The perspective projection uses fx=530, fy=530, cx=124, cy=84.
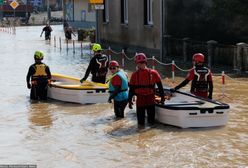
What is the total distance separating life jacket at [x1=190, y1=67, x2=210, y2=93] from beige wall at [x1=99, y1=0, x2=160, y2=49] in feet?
49.0

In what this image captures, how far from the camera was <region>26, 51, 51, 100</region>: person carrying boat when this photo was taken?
15.7 m

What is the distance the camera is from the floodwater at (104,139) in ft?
30.8

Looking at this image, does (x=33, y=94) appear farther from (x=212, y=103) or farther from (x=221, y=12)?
(x=221, y=12)

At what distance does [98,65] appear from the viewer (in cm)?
1523

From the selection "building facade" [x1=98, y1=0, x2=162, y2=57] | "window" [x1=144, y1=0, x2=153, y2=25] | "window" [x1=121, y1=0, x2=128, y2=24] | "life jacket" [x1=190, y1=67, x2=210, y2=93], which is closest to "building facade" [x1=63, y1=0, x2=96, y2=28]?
"building facade" [x1=98, y1=0, x2=162, y2=57]

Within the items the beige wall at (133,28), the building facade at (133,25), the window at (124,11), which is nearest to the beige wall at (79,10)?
the beige wall at (133,28)

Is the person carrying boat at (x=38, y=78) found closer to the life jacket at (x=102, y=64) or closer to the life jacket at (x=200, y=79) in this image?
the life jacket at (x=102, y=64)

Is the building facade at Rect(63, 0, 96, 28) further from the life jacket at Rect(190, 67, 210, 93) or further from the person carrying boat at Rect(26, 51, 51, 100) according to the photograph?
the life jacket at Rect(190, 67, 210, 93)

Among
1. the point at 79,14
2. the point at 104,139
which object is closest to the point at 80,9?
the point at 79,14

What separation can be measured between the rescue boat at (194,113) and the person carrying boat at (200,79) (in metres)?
0.42

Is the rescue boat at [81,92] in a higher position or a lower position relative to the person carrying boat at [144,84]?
lower

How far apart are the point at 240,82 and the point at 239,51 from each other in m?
2.55

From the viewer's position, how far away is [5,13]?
116188 millimetres

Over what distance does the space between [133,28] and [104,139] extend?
2023 centimetres
